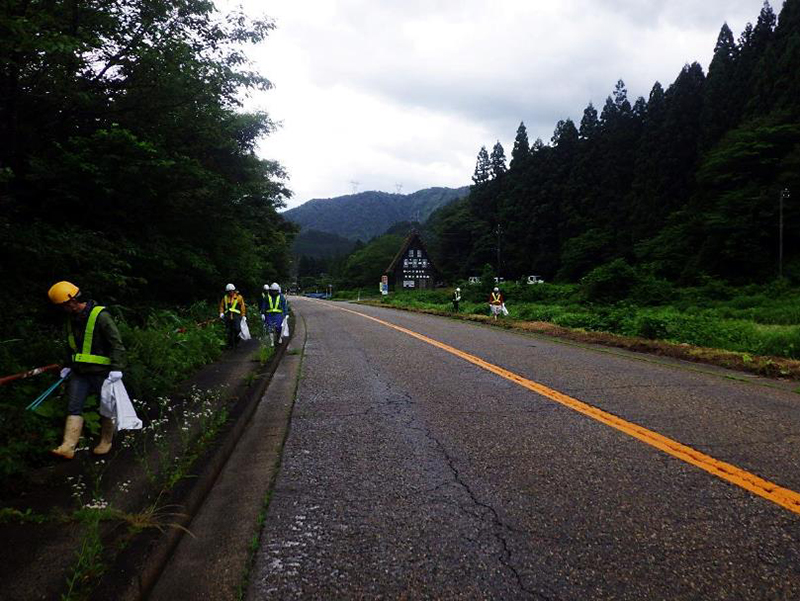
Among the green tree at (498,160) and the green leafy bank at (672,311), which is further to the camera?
the green tree at (498,160)

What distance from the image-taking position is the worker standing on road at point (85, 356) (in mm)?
3674

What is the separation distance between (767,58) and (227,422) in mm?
56367

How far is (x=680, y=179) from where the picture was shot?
155 feet

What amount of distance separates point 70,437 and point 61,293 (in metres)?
1.16

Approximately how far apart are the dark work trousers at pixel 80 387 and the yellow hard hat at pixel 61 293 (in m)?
0.64

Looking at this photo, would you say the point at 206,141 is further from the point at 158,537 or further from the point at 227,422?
the point at 158,537

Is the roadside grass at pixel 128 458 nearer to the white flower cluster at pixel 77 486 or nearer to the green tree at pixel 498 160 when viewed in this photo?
the white flower cluster at pixel 77 486

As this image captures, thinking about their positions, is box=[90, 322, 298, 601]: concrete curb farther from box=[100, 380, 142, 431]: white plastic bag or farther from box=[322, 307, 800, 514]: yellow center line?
box=[322, 307, 800, 514]: yellow center line

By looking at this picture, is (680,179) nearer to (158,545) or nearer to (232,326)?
(232,326)

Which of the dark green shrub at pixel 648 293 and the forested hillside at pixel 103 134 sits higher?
the forested hillside at pixel 103 134

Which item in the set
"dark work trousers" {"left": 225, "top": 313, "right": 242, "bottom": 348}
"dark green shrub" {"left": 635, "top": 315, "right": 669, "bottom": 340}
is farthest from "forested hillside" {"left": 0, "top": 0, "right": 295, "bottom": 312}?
"dark green shrub" {"left": 635, "top": 315, "right": 669, "bottom": 340}

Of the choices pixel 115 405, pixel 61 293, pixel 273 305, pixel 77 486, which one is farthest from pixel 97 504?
pixel 273 305

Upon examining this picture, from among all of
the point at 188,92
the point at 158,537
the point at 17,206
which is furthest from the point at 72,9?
the point at 158,537

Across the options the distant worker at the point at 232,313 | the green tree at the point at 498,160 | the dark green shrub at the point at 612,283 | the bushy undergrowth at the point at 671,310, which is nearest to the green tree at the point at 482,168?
the green tree at the point at 498,160
